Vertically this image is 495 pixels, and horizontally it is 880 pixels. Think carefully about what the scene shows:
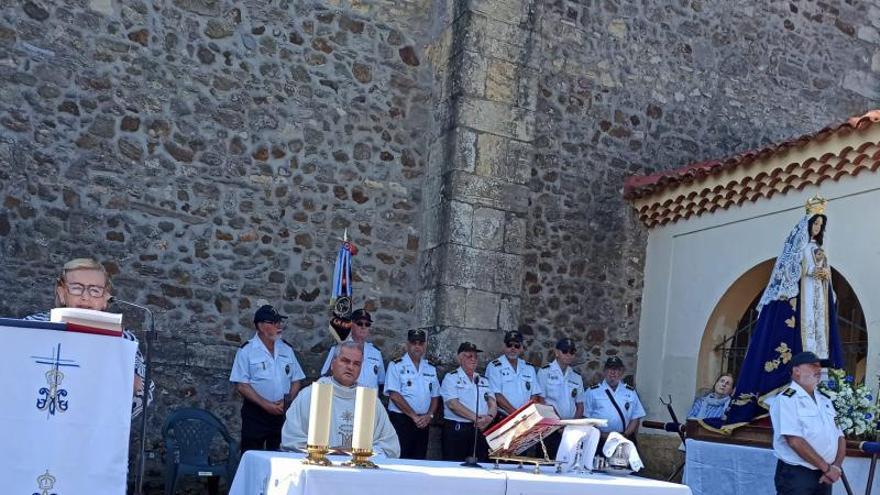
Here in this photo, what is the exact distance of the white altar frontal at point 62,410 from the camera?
4.03m

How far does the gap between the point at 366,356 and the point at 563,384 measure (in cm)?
210

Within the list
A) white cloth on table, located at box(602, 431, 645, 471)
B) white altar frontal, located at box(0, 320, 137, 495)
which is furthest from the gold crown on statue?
white altar frontal, located at box(0, 320, 137, 495)

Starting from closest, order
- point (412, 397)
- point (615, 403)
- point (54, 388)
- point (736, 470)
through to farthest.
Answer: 1. point (54, 388)
2. point (736, 470)
3. point (412, 397)
4. point (615, 403)

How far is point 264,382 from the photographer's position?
808 centimetres

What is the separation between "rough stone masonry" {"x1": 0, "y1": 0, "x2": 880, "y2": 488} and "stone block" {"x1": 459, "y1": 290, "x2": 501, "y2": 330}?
16 mm

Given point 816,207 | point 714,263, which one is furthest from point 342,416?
point 714,263

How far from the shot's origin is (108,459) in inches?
163

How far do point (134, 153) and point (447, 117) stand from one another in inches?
116

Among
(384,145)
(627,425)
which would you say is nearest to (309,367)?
(384,145)

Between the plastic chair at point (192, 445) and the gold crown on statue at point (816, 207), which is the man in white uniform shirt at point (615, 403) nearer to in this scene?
the gold crown on statue at point (816, 207)

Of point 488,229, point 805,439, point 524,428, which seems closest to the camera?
point 524,428

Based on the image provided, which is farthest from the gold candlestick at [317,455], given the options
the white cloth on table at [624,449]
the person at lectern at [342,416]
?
the white cloth on table at [624,449]

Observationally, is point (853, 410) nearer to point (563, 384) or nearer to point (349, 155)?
point (563, 384)

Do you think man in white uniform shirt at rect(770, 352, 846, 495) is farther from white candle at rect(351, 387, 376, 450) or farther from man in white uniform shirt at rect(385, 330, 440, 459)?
man in white uniform shirt at rect(385, 330, 440, 459)
